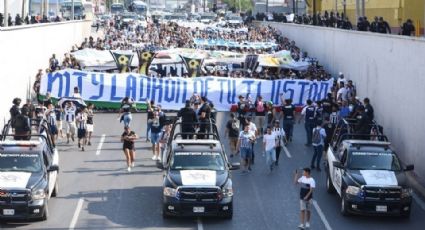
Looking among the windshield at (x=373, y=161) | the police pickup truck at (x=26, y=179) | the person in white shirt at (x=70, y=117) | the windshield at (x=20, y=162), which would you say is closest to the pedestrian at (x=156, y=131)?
the person in white shirt at (x=70, y=117)

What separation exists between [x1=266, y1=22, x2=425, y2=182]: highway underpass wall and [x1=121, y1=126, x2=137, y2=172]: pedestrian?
8.00m

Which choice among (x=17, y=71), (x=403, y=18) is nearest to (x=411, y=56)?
(x=17, y=71)

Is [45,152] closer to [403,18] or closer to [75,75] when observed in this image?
[75,75]

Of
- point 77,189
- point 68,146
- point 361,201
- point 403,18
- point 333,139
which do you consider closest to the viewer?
point 361,201

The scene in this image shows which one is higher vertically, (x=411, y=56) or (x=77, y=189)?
(x=411, y=56)

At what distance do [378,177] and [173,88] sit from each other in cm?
1933

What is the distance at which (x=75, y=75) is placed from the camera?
41.3 metres

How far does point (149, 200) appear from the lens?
974 inches

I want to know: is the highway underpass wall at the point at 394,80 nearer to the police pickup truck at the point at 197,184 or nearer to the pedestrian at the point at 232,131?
the pedestrian at the point at 232,131

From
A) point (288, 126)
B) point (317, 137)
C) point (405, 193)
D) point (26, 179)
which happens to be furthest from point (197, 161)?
point (288, 126)

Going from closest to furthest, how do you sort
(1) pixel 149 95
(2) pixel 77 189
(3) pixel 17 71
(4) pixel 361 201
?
(4) pixel 361 201 < (2) pixel 77 189 < (3) pixel 17 71 < (1) pixel 149 95

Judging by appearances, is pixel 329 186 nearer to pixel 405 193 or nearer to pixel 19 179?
pixel 405 193

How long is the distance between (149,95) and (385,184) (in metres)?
19.9

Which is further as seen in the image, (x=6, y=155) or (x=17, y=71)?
(x=17, y=71)
